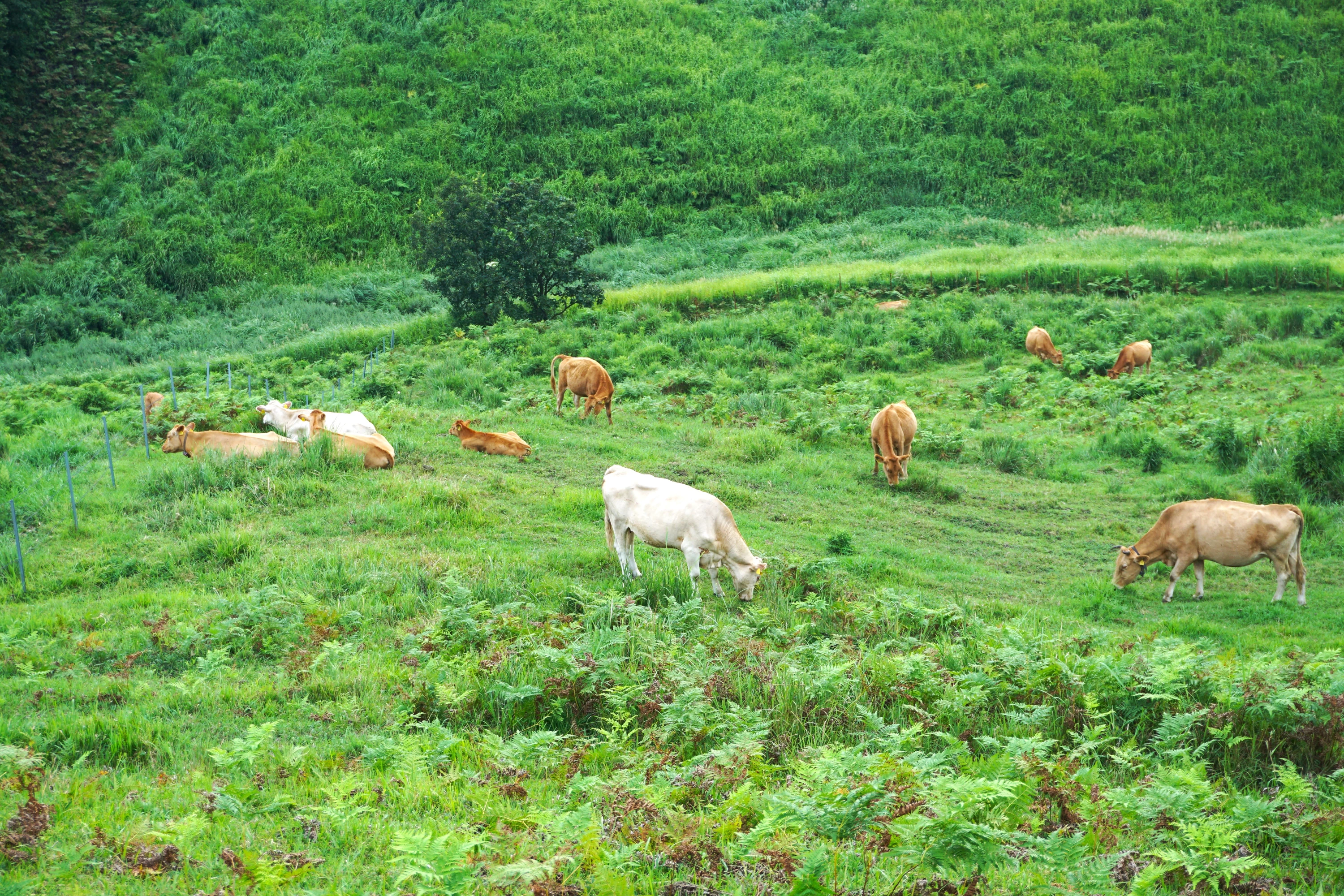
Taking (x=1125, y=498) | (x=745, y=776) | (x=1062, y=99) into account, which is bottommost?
(x=1125, y=498)

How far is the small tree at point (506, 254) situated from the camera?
1089 inches

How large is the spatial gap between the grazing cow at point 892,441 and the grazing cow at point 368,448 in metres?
7.20

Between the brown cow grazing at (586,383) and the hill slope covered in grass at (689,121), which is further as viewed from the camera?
the hill slope covered in grass at (689,121)

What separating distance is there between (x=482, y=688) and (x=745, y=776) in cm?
241

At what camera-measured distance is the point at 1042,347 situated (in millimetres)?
24062

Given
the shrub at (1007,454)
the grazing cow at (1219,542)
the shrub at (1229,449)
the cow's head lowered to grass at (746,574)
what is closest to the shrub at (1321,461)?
the shrub at (1229,449)

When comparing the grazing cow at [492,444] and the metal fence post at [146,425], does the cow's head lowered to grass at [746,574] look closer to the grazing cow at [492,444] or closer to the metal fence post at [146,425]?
the grazing cow at [492,444]

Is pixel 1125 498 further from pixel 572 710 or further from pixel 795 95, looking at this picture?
pixel 795 95

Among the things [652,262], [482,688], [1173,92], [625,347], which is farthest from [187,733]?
[1173,92]

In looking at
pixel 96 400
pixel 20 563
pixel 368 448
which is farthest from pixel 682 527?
pixel 96 400

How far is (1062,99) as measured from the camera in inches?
1917

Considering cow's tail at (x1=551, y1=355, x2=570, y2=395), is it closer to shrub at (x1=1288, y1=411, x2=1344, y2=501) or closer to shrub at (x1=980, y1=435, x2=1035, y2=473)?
shrub at (x1=980, y1=435, x2=1035, y2=473)

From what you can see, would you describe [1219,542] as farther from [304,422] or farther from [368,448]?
[304,422]

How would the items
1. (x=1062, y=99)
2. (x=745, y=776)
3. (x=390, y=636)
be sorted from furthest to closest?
(x=1062, y=99) < (x=390, y=636) < (x=745, y=776)
